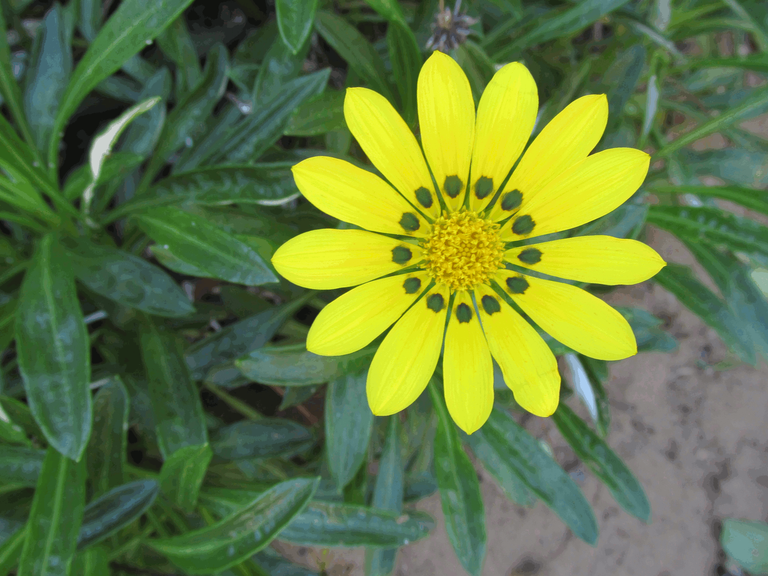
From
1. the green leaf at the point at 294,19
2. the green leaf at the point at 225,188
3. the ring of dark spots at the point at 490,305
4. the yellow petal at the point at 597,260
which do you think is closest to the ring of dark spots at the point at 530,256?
the yellow petal at the point at 597,260

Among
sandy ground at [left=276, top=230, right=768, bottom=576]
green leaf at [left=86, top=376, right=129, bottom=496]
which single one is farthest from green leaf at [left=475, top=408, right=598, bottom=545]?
sandy ground at [left=276, top=230, right=768, bottom=576]

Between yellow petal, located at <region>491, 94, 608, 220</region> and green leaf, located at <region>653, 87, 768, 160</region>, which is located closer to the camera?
yellow petal, located at <region>491, 94, 608, 220</region>

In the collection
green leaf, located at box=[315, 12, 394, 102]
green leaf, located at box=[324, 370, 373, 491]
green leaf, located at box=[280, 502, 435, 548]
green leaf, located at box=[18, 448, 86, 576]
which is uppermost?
green leaf, located at box=[315, 12, 394, 102]

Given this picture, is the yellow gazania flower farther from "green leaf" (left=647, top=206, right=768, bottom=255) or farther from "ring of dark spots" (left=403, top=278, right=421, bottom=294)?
"green leaf" (left=647, top=206, right=768, bottom=255)

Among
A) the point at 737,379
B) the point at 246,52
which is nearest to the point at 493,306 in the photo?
the point at 246,52

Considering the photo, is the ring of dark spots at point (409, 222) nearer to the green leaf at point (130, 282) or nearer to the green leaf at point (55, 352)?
the green leaf at point (130, 282)
